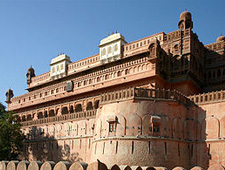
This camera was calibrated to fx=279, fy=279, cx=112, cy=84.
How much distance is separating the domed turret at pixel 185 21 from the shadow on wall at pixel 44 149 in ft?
71.5

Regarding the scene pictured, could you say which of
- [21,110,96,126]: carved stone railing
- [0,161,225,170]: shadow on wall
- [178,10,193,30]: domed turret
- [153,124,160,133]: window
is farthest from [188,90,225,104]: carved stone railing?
[178,10,193,30]: domed turret

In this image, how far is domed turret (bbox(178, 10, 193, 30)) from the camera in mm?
37844

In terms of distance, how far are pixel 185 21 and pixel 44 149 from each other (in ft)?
82.1

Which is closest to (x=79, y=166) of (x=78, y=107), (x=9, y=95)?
(x=78, y=107)

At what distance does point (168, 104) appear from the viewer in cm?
2302

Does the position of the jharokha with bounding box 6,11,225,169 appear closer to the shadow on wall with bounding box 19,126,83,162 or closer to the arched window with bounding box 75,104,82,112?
the shadow on wall with bounding box 19,126,83,162

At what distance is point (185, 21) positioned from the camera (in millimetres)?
37875

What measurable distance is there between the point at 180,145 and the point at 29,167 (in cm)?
1219

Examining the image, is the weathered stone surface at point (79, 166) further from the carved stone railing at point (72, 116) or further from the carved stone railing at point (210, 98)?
the carved stone railing at point (72, 116)

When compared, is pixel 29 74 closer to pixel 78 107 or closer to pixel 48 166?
pixel 78 107

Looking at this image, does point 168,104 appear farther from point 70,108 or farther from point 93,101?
point 70,108

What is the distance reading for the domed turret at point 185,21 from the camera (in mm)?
37844

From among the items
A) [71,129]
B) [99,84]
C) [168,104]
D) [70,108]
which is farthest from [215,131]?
[70,108]

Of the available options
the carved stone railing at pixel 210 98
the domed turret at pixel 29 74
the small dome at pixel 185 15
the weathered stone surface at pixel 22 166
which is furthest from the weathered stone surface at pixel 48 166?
the domed turret at pixel 29 74
